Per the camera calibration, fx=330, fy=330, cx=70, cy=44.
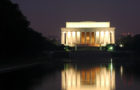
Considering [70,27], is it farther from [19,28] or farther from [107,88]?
[107,88]

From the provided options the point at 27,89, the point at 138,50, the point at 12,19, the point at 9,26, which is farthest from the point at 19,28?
the point at 138,50

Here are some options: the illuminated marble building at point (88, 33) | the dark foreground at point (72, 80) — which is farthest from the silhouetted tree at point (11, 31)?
the illuminated marble building at point (88, 33)

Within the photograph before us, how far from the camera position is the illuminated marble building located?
314 feet

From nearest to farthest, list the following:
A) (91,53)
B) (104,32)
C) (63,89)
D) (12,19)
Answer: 1. (63,89)
2. (12,19)
3. (91,53)
4. (104,32)

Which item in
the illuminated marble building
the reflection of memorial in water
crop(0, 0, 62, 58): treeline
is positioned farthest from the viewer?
the illuminated marble building

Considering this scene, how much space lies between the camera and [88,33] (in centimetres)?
9988

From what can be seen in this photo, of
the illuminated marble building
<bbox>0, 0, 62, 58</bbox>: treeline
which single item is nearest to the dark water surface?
<bbox>0, 0, 62, 58</bbox>: treeline

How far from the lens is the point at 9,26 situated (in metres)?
33.7

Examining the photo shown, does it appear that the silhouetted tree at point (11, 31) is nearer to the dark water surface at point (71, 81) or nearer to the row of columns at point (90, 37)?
the dark water surface at point (71, 81)

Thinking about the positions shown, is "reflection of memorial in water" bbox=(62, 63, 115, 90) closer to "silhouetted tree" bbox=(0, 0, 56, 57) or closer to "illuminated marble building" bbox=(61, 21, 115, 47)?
"silhouetted tree" bbox=(0, 0, 56, 57)

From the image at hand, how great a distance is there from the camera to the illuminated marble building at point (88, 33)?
9581 centimetres

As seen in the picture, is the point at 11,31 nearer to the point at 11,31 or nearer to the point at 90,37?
the point at 11,31

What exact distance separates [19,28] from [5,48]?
15.8ft

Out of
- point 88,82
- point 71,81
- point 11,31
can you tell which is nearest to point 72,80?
point 71,81
